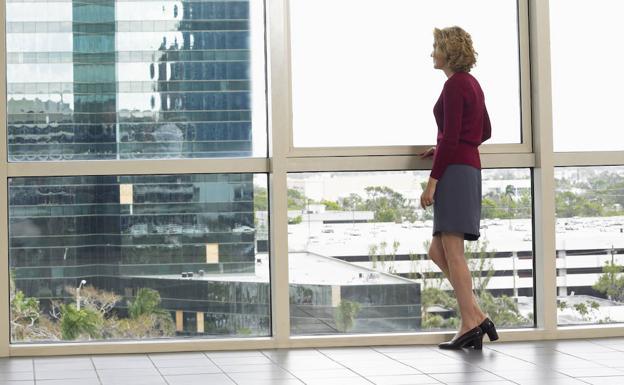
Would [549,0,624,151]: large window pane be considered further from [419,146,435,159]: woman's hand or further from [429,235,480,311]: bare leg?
[429,235,480,311]: bare leg

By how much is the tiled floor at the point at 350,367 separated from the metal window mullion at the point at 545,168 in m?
Answer: 0.21

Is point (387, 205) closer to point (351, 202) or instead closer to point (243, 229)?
point (351, 202)

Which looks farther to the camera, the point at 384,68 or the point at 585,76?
the point at 585,76

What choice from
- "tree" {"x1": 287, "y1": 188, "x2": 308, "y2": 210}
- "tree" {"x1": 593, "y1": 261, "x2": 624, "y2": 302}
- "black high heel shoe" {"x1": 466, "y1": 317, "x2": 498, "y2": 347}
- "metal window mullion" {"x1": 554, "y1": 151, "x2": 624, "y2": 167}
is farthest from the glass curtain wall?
"tree" {"x1": 593, "y1": 261, "x2": 624, "y2": 302}

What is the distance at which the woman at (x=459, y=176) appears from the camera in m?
4.22

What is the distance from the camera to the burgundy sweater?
420cm

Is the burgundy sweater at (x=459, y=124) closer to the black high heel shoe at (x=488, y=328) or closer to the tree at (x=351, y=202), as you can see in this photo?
the tree at (x=351, y=202)

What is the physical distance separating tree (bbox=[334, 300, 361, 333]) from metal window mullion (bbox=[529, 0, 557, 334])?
2.68 ft

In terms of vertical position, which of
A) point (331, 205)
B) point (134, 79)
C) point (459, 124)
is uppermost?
point (134, 79)

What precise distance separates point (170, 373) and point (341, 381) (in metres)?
0.65

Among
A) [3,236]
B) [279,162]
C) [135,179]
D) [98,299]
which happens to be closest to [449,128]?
[279,162]

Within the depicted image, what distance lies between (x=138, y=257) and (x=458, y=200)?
135 centimetres

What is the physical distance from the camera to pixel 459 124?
4.20 meters

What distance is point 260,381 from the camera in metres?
3.52
